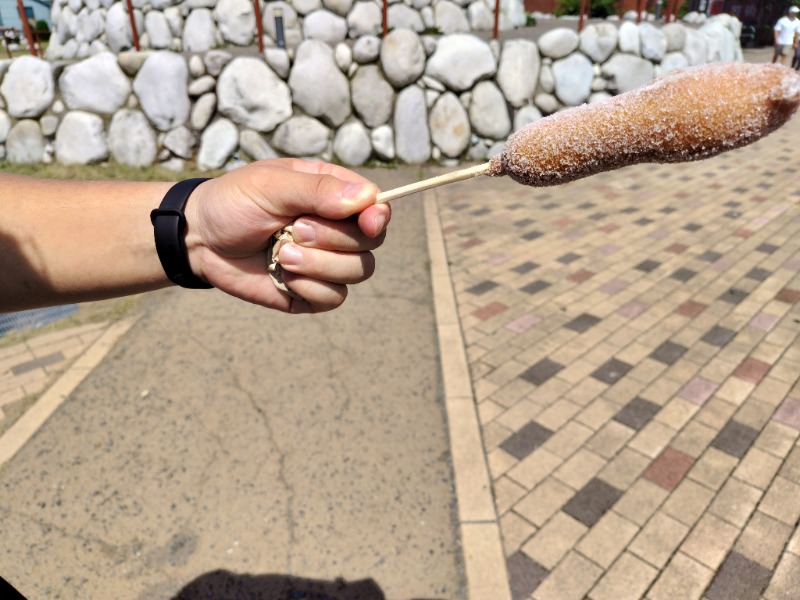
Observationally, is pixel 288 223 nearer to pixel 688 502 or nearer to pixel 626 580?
pixel 626 580

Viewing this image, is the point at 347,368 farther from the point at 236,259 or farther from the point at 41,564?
the point at 236,259

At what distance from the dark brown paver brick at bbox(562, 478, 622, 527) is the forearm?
7.73 ft

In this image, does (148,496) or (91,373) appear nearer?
(148,496)

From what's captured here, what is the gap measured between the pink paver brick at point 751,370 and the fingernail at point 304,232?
11.7 feet

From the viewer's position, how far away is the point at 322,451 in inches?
139

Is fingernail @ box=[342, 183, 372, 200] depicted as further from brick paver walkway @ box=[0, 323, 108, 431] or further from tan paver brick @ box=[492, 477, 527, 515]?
brick paver walkway @ box=[0, 323, 108, 431]

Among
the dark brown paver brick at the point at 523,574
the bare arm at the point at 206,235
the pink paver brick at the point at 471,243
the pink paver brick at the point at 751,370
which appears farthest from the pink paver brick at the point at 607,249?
the bare arm at the point at 206,235

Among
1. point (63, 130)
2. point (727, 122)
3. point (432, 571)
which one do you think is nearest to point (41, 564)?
point (432, 571)

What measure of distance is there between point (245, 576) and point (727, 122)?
2.74m

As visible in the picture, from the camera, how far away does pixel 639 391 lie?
12.9 ft

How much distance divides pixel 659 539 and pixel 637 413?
0.99 m

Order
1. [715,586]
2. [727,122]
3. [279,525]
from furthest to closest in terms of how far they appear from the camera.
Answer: [279,525], [715,586], [727,122]

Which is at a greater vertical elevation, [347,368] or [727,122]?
[727,122]

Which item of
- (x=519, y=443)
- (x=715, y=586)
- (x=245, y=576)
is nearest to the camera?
(x=715, y=586)
